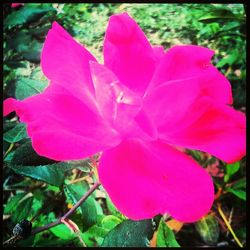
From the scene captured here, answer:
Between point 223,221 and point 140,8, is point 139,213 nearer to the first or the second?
point 223,221

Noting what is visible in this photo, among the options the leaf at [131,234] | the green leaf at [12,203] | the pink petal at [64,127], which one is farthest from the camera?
the green leaf at [12,203]

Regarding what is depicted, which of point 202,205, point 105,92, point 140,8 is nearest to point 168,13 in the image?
point 140,8

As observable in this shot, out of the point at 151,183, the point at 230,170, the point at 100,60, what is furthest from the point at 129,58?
the point at 230,170

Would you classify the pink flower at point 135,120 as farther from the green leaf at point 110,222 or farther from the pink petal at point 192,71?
the green leaf at point 110,222

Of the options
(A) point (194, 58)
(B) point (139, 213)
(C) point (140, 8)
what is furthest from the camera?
(C) point (140, 8)

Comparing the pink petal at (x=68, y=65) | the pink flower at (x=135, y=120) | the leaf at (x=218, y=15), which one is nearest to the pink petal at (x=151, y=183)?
the pink flower at (x=135, y=120)

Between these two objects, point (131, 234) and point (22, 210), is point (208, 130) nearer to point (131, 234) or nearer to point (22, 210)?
point (131, 234)
